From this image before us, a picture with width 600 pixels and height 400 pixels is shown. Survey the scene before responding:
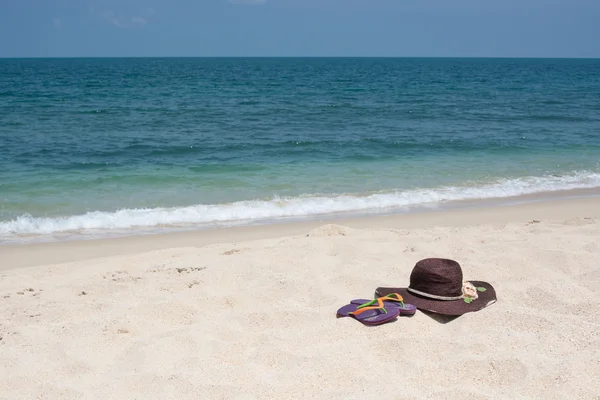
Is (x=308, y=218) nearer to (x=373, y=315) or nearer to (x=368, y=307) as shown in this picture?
(x=368, y=307)

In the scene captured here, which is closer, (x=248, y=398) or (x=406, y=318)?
(x=248, y=398)

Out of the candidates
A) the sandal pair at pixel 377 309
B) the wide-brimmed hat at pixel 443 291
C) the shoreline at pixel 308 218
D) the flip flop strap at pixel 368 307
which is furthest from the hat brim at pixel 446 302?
the shoreline at pixel 308 218

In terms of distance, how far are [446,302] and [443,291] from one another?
0.30ft

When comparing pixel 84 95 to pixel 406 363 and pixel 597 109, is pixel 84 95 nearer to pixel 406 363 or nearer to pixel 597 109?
pixel 597 109

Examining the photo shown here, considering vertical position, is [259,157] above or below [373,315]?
below

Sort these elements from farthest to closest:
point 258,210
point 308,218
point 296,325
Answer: point 258,210 < point 308,218 < point 296,325

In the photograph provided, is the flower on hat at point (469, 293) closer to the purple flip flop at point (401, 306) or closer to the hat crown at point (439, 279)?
the hat crown at point (439, 279)

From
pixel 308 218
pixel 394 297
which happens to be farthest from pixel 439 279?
pixel 308 218

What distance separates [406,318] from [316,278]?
41.1 inches

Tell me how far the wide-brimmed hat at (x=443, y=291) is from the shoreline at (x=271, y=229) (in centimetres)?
311

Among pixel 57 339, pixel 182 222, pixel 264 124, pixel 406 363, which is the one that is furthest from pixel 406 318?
pixel 264 124

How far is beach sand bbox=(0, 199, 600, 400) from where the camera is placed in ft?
11.8

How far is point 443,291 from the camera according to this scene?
4.68 m

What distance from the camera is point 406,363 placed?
383 centimetres
